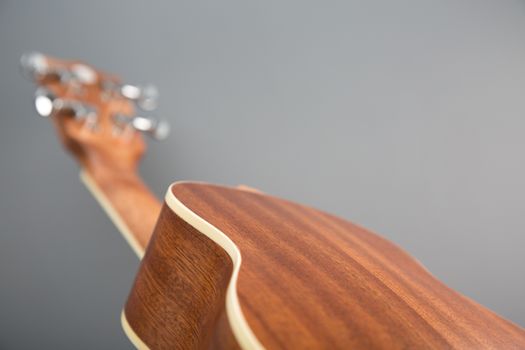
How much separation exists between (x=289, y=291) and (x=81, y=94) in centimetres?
87

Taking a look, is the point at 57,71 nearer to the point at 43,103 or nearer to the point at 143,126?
the point at 43,103

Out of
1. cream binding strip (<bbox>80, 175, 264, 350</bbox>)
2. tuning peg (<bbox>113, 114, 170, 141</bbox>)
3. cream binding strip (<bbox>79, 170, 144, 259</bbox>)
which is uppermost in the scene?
cream binding strip (<bbox>80, 175, 264, 350</bbox>)

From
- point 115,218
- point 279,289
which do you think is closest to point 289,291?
point 279,289

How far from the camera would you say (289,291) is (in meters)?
0.39

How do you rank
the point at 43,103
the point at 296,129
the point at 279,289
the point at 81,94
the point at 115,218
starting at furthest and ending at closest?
the point at 296,129
the point at 81,94
the point at 43,103
the point at 115,218
the point at 279,289

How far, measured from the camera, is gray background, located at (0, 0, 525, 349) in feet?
5.00

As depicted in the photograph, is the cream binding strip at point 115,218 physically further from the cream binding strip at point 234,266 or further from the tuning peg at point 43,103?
the tuning peg at point 43,103

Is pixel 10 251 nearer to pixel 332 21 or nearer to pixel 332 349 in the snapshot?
pixel 332 21

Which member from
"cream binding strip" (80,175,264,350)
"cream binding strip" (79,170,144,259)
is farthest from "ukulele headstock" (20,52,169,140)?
"cream binding strip" (80,175,264,350)

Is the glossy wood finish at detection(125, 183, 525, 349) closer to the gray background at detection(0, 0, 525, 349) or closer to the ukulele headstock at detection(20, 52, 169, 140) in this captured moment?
the ukulele headstock at detection(20, 52, 169, 140)

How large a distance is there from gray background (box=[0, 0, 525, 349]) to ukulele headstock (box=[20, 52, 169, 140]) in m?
0.34

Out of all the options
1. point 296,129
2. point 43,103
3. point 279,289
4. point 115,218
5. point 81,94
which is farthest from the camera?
point 296,129

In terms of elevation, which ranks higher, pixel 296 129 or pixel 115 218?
pixel 296 129

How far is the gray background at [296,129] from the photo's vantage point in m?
1.52
